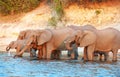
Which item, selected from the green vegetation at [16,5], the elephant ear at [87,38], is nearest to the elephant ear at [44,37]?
the elephant ear at [87,38]

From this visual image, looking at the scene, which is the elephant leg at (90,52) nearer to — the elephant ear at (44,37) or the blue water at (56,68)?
the blue water at (56,68)

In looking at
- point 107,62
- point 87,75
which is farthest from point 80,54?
point 87,75

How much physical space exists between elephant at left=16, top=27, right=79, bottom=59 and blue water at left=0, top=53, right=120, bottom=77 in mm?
1185

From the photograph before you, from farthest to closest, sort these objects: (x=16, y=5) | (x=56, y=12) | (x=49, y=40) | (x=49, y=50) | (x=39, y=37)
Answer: (x=16, y=5) < (x=56, y=12) < (x=39, y=37) < (x=49, y=40) < (x=49, y=50)

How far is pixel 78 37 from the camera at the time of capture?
2389 centimetres

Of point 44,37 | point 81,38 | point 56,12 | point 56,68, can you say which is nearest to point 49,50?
point 44,37

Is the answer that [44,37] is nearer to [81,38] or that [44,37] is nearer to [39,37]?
[39,37]

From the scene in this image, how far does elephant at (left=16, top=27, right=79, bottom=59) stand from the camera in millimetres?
24469

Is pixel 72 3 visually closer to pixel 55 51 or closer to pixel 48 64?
pixel 55 51

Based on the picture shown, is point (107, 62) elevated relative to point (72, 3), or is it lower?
lower

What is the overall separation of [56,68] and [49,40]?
4.39 meters

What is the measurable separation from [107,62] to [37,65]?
3.32 meters

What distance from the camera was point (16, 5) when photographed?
36.8 m

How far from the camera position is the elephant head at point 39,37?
2448 cm
